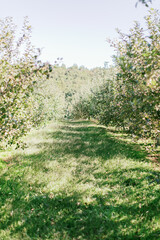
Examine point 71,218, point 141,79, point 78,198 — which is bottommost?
point 71,218

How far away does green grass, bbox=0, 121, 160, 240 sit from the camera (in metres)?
4.86

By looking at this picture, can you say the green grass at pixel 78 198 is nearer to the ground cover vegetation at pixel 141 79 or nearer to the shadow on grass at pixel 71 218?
the shadow on grass at pixel 71 218

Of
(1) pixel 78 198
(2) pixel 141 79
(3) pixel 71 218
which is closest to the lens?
(3) pixel 71 218

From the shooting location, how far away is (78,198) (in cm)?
642

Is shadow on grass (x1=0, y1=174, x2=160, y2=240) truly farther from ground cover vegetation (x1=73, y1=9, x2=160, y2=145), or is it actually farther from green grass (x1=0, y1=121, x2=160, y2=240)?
ground cover vegetation (x1=73, y1=9, x2=160, y2=145)

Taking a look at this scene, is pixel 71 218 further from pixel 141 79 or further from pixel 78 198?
pixel 141 79

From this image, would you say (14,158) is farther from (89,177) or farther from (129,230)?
(129,230)

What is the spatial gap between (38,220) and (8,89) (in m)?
4.49

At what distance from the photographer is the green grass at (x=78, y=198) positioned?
4855 mm

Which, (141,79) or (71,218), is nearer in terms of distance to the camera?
(71,218)

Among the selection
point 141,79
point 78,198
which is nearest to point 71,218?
point 78,198

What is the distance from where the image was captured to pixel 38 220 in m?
5.31

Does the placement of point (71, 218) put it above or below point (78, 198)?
below

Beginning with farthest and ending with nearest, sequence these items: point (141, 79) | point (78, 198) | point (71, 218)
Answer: point (141, 79), point (78, 198), point (71, 218)
